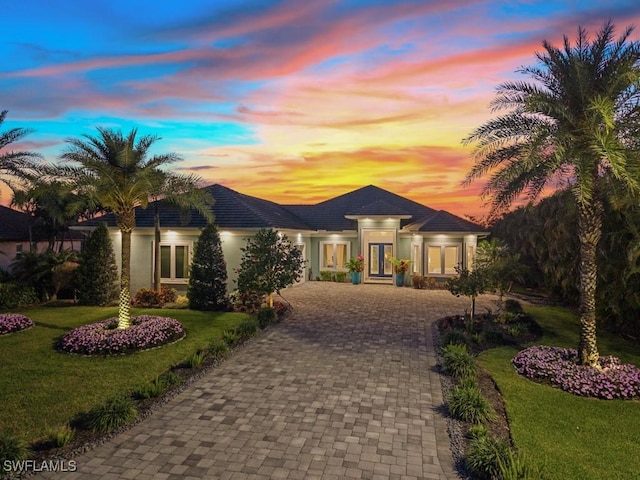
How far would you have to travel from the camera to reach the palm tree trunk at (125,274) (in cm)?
1333

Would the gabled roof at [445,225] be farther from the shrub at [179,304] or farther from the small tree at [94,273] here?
the small tree at [94,273]

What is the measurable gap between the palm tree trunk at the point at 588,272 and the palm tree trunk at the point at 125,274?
13.1 metres

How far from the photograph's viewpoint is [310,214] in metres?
32.7

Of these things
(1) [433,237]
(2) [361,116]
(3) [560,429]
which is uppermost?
(2) [361,116]

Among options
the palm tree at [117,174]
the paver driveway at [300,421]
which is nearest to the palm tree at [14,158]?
the palm tree at [117,174]

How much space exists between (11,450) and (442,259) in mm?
24033

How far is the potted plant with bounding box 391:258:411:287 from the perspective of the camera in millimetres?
26875

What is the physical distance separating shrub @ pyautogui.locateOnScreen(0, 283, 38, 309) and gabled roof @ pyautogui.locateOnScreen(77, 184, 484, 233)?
4478 millimetres

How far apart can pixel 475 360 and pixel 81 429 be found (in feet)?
31.3

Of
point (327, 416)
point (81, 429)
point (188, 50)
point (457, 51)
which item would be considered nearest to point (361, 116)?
point (457, 51)

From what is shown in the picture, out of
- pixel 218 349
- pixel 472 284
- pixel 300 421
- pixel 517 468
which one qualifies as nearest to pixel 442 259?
pixel 472 284

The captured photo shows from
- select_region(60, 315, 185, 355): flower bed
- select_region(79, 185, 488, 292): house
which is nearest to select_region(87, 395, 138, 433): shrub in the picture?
select_region(60, 315, 185, 355): flower bed

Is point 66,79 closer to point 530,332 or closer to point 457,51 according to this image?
point 457,51

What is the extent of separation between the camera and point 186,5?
10.7 m
